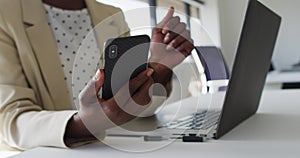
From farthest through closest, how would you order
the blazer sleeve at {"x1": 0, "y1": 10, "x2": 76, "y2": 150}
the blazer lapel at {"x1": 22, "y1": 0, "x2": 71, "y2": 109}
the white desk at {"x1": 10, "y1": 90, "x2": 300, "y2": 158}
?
the blazer lapel at {"x1": 22, "y1": 0, "x2": 71, "y2": 109}
the blazer sleeve at {"x1": 0, "y1": 10, "x2": 76, "y2": 150}
the white desk at {"x1": 10, "y1": 90, "x2": 300, "y2": 158}

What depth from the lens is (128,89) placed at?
496mm

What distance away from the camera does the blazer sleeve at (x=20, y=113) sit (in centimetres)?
58

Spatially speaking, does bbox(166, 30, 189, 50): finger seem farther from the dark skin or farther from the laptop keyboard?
the laptop keyboard

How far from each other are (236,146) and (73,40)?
596 millimetres

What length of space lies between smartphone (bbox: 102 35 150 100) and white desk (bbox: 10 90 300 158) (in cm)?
9

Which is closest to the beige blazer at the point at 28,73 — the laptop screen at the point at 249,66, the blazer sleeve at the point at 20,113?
the blazer sleeve at the point at 20,113

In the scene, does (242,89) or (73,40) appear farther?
(73,40)

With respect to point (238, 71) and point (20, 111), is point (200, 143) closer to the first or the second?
point (238, 71)

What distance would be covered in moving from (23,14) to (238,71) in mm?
547

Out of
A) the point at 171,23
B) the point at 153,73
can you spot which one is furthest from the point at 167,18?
the point at 153,73

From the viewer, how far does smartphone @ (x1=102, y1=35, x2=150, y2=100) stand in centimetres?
49

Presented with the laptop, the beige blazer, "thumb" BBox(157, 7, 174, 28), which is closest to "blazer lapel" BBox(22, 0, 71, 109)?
the beige blazer

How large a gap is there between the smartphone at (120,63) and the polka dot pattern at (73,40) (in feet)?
1.09

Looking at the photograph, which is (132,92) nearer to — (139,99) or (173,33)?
(139,99)
